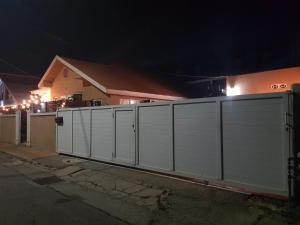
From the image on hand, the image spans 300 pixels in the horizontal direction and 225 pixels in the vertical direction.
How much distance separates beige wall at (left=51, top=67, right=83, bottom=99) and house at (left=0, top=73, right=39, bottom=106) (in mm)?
10733

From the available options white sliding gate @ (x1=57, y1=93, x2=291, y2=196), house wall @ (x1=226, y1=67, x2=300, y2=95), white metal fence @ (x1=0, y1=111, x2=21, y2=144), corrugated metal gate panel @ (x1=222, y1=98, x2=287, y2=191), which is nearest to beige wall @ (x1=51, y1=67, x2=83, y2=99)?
white metal fence @ (x1=0, y1=111, x2=21, y2=144)

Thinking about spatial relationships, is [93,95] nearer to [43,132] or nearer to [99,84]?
[99,84]

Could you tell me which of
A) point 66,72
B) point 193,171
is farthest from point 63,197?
point 66,72

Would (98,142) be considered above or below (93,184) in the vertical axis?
above

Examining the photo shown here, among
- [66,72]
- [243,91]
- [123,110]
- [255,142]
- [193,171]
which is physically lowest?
[193,171]

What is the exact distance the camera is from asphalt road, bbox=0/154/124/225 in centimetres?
539

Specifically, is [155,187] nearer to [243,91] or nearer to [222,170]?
[222,170]

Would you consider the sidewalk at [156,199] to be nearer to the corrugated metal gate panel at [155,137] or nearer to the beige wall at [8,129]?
the corrugated metal gate panel at [155,137]

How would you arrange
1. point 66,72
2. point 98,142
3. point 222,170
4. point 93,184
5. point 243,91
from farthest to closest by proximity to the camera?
point 66,72, point 243,91, point 98,142, point 93,184, point 222,170

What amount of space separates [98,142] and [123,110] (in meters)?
2.04

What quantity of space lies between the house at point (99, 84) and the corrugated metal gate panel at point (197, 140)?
7638mm

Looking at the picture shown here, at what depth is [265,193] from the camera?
6289mm

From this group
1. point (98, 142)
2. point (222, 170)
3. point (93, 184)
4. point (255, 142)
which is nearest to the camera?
point (255, 142)

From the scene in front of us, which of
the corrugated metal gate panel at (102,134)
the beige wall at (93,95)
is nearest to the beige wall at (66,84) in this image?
the beige wall at (93,95)
